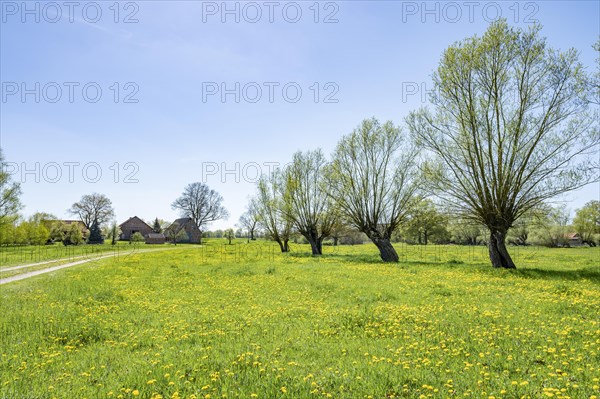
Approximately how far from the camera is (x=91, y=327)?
30.2 feet

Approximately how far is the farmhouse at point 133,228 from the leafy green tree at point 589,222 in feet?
374

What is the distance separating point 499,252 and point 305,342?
19.5 metres

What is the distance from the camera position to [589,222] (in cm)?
7319

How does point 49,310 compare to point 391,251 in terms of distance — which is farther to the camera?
point 391,251

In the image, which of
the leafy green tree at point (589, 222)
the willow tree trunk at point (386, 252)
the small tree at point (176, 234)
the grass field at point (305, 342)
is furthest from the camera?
the small tree at point (176, 234)

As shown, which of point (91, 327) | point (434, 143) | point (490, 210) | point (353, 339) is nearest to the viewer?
point (353, 339)

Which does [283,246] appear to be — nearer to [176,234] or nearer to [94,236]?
[176,234]

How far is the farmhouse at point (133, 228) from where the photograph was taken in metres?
108

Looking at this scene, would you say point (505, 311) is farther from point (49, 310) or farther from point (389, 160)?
point (389, 160)

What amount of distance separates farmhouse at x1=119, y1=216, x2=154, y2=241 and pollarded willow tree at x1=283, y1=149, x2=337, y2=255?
82010 mm

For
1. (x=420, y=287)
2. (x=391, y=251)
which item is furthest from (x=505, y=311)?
(x=391, y=251)

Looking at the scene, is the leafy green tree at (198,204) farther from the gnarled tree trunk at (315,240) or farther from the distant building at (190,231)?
the gnarled tree trunk at (315,240)

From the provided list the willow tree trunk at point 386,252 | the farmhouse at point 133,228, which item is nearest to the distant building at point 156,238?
the farmhouse at point 133,228

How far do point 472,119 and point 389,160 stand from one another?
9.05 meters
